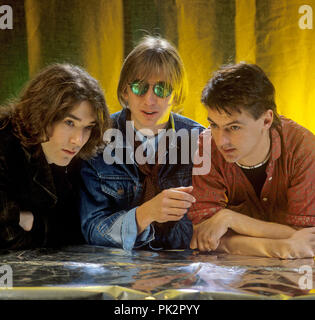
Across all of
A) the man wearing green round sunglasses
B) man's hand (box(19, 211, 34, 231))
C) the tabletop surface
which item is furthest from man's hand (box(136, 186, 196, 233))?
man's hand (box(19, 211, 34, 231))

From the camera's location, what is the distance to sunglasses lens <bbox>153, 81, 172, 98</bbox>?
4.51 feet

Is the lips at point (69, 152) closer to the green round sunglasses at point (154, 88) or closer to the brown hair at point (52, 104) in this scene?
the brown hair at point (52, 104)

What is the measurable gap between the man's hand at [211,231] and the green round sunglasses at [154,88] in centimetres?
42

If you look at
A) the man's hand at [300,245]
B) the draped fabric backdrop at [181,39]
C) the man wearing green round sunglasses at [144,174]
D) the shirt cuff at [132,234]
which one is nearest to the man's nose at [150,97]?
the man wearing green round sunglasses at [144,174]

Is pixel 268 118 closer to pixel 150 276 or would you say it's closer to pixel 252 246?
pixel 252 246

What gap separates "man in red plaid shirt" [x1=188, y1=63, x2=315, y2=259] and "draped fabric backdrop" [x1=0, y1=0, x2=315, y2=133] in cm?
6

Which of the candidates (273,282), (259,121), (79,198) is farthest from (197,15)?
(273,282)

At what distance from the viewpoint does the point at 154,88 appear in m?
1.38

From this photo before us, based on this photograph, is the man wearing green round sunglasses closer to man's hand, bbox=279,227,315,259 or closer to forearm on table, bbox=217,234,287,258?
forearm on table, bbox=217,234,287,258

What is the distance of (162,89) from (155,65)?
8cm

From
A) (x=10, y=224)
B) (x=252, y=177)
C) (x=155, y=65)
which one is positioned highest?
(x=155, y=65)

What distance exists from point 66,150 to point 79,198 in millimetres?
172

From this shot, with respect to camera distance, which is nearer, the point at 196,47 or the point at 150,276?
the point at 150,276

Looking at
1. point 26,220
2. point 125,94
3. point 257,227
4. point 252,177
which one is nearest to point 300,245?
point 257,227
